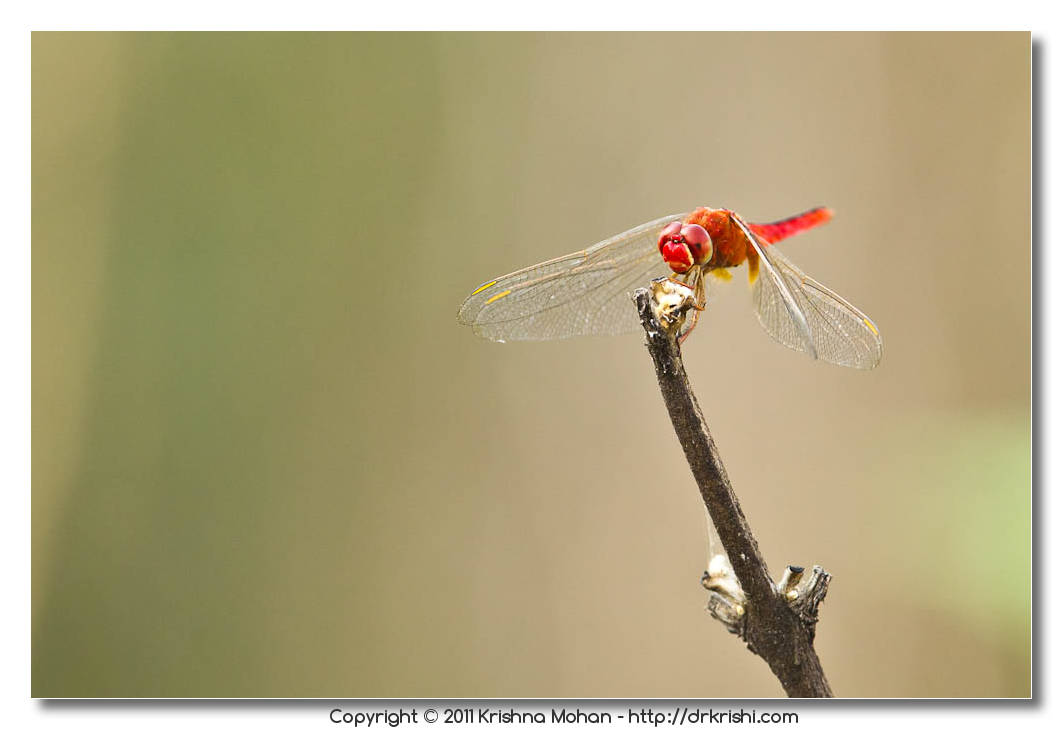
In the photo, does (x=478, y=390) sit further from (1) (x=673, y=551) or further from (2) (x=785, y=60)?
(2) (x=785, y=60)

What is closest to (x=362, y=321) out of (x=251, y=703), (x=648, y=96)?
(x=648, y=96)

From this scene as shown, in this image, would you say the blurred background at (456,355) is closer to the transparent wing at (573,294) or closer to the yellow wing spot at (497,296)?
the transparent wing at (573,294)

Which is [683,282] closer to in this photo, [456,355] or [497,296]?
[497,296]

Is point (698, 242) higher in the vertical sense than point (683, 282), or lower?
higher

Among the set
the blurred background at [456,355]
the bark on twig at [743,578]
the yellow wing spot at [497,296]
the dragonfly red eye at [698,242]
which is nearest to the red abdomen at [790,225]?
the dragonfly red eye at [698,242]

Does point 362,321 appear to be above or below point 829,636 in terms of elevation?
above

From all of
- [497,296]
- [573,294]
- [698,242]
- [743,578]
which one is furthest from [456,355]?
[743,578]
